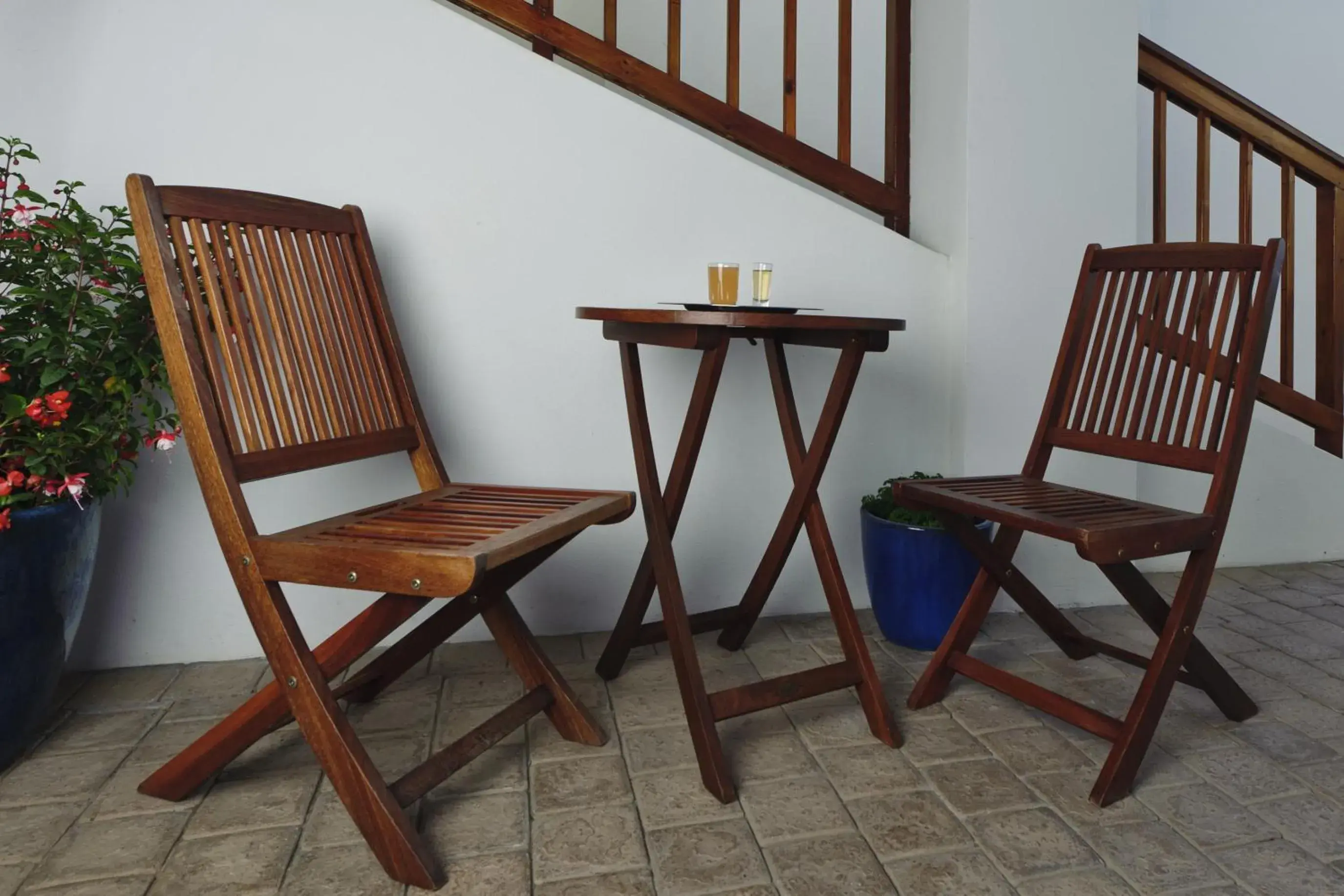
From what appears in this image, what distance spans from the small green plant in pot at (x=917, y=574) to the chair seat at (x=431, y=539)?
3.00ft

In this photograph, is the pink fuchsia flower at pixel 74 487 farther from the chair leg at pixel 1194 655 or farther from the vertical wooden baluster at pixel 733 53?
the chair leg at pixel 1194 655

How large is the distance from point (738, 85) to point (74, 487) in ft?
6.55

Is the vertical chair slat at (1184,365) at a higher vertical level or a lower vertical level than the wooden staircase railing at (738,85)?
lower

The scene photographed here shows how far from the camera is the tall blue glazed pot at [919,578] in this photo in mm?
2500

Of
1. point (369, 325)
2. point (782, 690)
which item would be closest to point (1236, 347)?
point (782, 690)

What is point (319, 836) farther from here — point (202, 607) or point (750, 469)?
point (750, 469)

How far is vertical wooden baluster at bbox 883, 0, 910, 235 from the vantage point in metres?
2.93

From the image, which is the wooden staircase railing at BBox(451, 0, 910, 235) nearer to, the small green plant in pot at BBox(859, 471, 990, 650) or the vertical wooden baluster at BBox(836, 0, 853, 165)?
the vertical wooden baluster at BBox(836, 0, 853, 165)

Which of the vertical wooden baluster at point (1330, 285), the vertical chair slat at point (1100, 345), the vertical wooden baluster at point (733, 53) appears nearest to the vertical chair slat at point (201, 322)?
the vertical wooden baluster at point (733, 53)

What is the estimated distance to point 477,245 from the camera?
2.48m

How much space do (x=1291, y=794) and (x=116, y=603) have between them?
2714 mm

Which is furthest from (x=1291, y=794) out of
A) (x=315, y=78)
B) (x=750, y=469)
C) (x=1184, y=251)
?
(x=315, y=78)

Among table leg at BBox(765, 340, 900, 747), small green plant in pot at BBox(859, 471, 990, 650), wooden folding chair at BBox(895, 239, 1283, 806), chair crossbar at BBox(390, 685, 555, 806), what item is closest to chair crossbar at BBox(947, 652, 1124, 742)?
wooden folding chair at BBox(895, 239, 1283, 806)

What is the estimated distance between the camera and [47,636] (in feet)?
6.40
